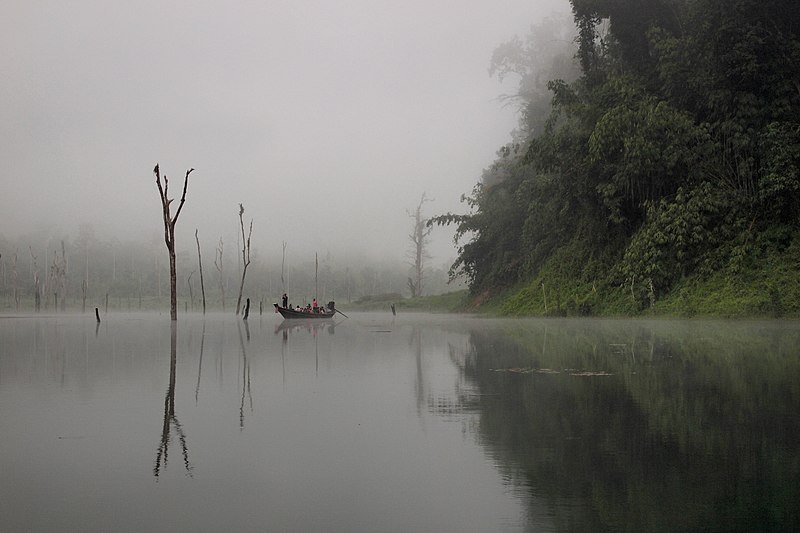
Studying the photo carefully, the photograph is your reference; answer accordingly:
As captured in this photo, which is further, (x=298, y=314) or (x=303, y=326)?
(x=298, y=314)

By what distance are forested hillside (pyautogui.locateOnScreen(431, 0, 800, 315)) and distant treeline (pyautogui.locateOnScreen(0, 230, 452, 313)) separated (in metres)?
74.2

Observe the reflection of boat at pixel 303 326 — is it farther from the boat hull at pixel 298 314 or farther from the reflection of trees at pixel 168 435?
the reflection of trees at pixel 168 435

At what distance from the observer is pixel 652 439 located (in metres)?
5.15

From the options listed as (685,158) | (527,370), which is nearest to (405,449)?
(527,370)

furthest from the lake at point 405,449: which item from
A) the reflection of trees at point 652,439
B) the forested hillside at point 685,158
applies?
the forested hillside at point 685,158

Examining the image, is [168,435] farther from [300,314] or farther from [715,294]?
[300,314]

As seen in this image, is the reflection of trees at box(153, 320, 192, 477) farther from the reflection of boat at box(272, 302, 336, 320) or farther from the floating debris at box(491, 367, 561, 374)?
the reflection of boat at box(272, 302, 336, 320)

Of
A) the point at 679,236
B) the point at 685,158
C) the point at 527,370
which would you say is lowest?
the point at 527,370

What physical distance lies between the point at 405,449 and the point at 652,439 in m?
1.76

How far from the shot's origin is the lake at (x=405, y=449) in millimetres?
3510

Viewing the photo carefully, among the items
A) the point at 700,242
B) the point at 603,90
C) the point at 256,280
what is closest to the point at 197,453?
the point at 700,242

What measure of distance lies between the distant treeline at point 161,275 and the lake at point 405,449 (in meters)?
91.0

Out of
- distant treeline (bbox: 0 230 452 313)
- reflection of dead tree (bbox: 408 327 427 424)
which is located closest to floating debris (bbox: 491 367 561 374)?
reflection of dead tree (bbox: 408 327 427 424)

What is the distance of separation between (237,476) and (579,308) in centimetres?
2984
